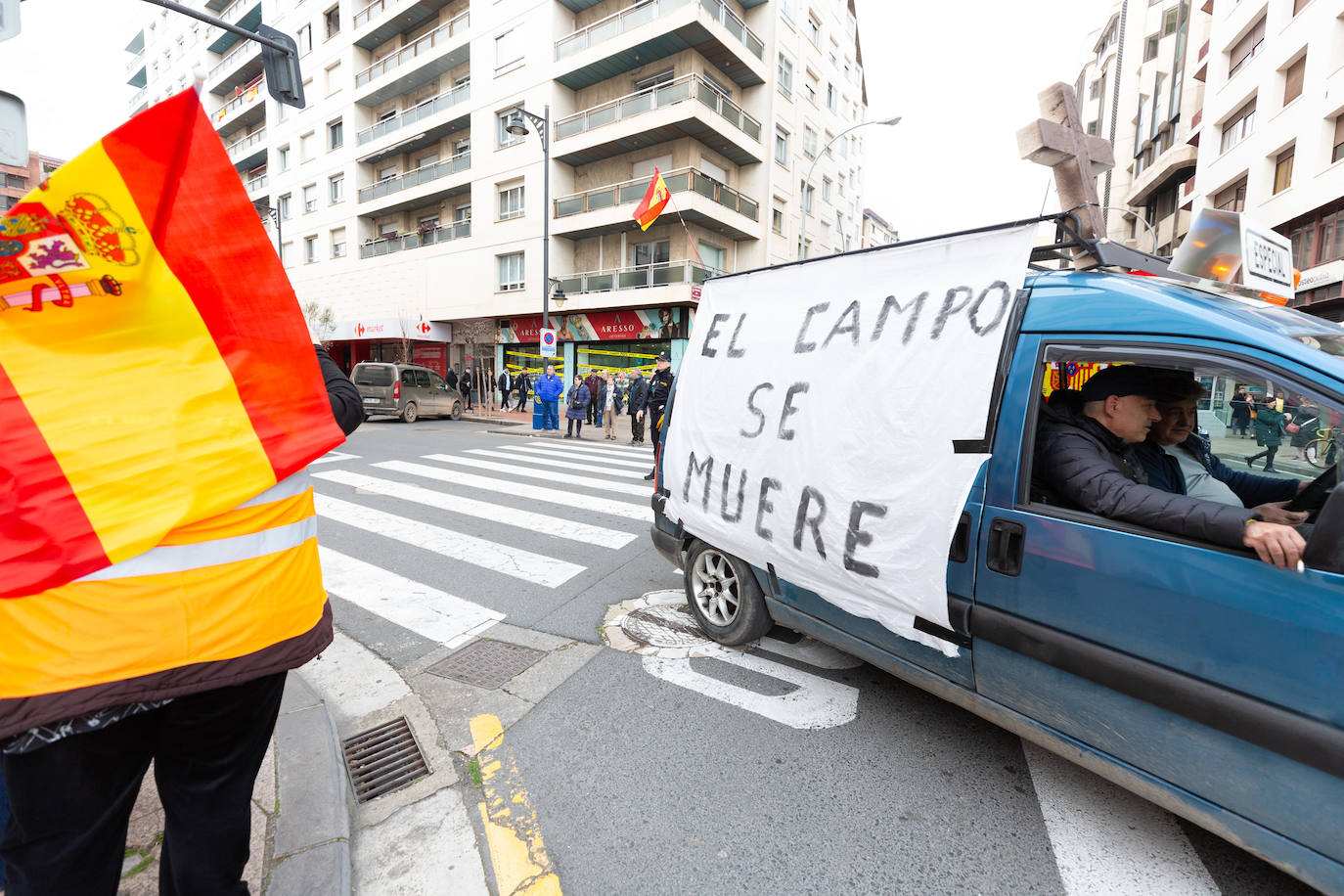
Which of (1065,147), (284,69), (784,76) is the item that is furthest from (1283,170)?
(284,69)

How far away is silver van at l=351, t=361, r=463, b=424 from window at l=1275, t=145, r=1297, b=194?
1012 inches

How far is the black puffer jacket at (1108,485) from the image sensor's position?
1865 mm

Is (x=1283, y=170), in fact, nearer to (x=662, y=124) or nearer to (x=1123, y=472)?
(x=662, y=124)

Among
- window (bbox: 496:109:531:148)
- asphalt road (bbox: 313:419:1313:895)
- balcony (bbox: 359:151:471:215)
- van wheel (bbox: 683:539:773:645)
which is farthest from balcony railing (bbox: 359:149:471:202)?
van wheel (bbox: 683:539:773:645)

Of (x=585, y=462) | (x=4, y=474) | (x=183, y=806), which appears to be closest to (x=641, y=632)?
(x=183, y=806)

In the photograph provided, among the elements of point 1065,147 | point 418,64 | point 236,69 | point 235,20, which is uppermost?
point 235,20

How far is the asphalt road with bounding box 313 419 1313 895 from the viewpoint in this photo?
6.93 ft

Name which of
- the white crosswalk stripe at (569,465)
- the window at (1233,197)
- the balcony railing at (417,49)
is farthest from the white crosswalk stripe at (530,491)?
the window at (1233,197)

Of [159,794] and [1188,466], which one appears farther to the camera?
[1188,466]

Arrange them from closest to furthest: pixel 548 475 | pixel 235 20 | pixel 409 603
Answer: pixel 409 603, pixel 548 475, pixel 235 20

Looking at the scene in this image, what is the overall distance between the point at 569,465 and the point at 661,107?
15.0 m

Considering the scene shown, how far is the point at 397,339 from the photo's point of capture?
30969 millimetres

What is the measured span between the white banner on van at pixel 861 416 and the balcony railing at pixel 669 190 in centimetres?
1881

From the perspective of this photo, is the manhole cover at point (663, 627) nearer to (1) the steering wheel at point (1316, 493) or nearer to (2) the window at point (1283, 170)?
(1) the steering wheel at point (1316, 493)
